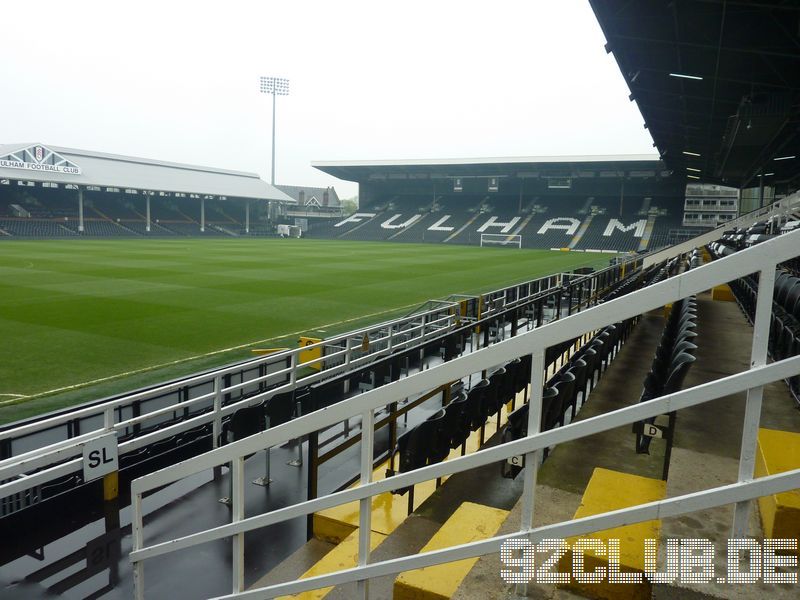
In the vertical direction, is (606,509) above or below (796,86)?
below

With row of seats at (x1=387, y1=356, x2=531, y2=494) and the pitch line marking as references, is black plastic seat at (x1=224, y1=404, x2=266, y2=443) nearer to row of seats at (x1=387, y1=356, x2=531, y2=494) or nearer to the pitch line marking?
row of seats at (x1=387, y1=356, x2=531, y2=494)

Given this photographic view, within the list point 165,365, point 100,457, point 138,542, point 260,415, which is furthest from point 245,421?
point 165,365

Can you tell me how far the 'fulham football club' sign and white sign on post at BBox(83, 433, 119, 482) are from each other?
45177 millimetres

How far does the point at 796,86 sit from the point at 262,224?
57.9 meters

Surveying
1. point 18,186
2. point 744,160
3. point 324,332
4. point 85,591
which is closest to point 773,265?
point 85,591

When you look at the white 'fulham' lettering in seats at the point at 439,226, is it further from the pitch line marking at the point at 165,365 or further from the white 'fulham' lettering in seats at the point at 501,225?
the pitch line marking at the point at 165,365

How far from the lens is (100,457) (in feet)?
16.3

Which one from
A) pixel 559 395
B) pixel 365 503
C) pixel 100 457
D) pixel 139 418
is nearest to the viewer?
pixel 365 503

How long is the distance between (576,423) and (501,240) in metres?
52.2

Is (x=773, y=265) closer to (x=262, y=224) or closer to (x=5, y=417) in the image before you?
(x=5, y=417)

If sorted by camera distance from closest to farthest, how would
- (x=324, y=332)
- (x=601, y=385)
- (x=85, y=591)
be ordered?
(x=85, y=591) → (x=601, y=385) → (x=324, y=332)

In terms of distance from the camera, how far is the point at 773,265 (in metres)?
1.56

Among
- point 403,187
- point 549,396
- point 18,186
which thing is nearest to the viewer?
point 549,396

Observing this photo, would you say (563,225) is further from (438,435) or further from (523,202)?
(438,435)
